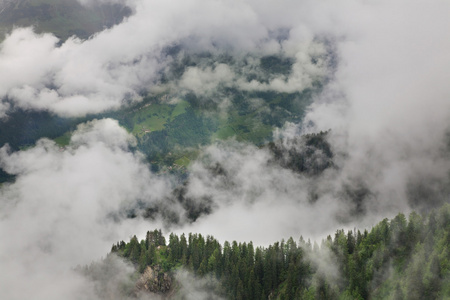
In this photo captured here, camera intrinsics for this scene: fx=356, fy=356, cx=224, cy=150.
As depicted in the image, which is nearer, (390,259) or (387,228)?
(390,259)

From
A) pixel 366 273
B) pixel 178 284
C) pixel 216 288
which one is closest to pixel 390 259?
pixel 366 273

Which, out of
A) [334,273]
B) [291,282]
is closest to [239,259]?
[291,282]

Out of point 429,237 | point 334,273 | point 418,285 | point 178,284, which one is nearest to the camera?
point 418,285

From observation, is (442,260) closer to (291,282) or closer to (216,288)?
(291,282)

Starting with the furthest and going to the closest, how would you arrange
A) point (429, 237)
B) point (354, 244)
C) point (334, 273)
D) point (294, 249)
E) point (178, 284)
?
point (178, 284), point (294, 249), point (354, 244), point (334, 273), point (429, 237)

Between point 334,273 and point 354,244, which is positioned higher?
point 354,244

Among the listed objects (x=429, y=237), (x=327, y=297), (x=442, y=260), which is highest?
(x=429, y=237)
